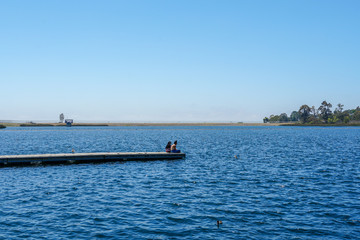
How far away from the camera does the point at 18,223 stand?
18.1 metres

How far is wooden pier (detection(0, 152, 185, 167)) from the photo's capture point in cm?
4088

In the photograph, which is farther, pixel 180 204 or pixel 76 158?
pixel 76 158

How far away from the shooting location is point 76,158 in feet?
144

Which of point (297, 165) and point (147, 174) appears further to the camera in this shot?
point (297, 165)

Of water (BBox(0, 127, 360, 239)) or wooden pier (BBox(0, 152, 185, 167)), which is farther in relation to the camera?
wooden pier (BBox(0, 152, 185, 167))

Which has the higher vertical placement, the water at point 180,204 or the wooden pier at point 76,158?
the wooden pier at point 76,158

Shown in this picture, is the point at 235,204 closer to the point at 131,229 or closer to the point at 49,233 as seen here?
the point at 131,229

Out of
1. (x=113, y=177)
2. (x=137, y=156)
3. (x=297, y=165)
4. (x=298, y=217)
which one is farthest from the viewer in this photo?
(x=137, y=156)

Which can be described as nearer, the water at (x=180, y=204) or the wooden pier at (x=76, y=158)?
the water at (x=180, y=204)

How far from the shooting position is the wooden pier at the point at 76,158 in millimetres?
40875

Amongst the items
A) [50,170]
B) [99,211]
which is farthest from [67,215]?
[50,170]

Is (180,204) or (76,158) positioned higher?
(76,158)

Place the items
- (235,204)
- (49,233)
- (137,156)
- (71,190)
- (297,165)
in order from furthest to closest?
1. (137,156)
2. (297,165)
3. (71,190)
4. (235,204)
5. (49,233)

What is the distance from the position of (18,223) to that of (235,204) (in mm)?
13586
